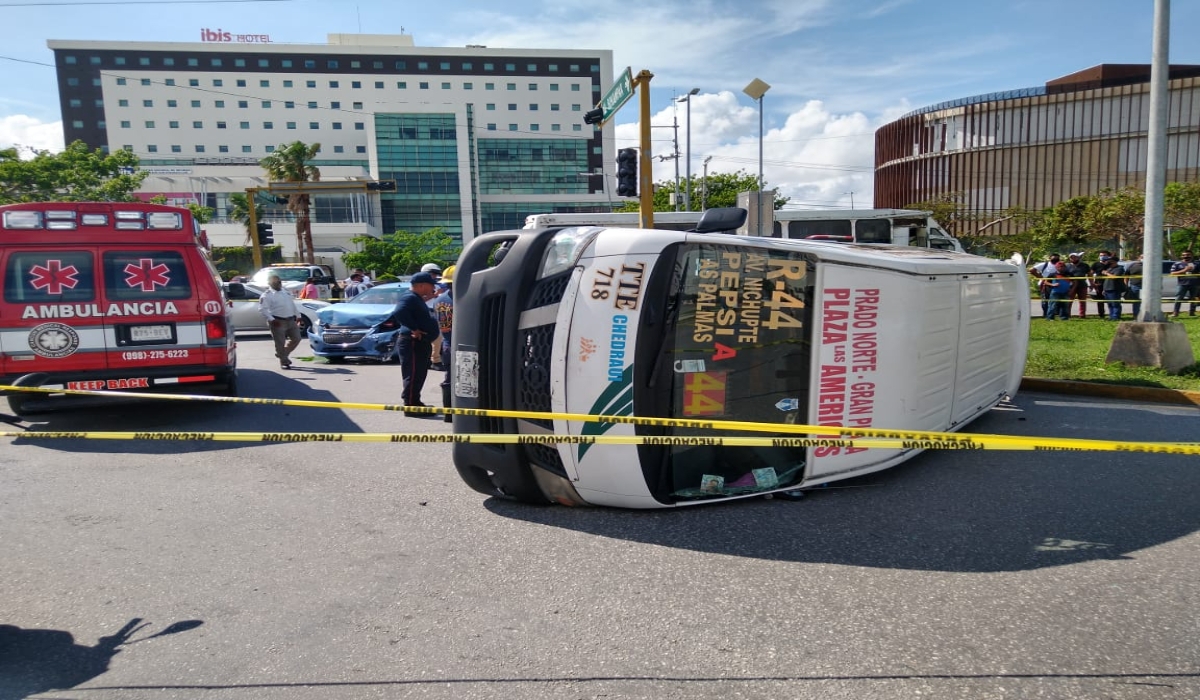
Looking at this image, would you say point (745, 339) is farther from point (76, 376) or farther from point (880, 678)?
point (76, 376)

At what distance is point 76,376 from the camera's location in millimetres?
7391

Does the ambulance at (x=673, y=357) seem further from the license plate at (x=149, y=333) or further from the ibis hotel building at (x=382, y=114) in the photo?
the ibis hotel building at (x=382, y=114)

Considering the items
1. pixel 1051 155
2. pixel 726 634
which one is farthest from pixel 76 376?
pixel 1051 155

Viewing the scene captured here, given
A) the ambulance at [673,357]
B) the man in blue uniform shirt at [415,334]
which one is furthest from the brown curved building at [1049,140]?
the ambulance at [673,357]

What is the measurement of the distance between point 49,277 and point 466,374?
5.49 metres

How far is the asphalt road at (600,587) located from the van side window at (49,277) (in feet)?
7.33

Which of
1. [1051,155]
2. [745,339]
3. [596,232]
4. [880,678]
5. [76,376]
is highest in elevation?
[1051,155]

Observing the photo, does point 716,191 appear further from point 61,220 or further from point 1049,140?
point 61,220

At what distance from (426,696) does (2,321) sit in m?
7.00

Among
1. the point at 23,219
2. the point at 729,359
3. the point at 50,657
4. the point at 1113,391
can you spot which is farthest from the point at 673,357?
the point at 23,219

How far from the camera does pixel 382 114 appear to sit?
259 ft

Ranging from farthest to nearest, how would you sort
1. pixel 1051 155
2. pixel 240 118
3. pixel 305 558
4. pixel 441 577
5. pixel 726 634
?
pixel 240 118, pixel 1051 155, pixel 305 558, pixel 441 577, pixel 726 634

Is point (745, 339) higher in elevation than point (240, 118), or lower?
lower

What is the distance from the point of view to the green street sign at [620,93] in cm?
1131
